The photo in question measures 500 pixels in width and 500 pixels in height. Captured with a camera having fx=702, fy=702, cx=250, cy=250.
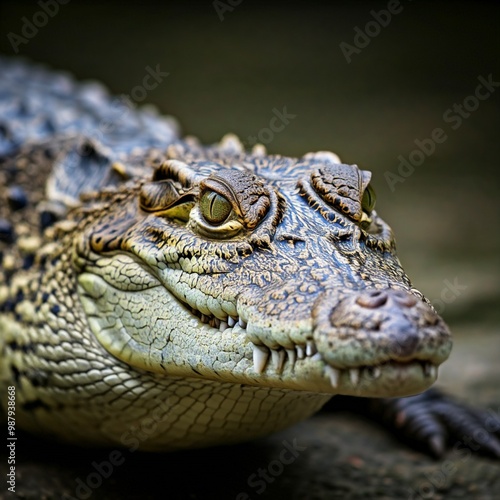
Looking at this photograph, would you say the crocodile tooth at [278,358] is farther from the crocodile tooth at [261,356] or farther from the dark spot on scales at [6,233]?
the dark spot on scales at [6,233]

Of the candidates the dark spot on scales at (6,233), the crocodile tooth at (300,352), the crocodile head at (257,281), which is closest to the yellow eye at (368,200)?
the crocodile head at (257,281)

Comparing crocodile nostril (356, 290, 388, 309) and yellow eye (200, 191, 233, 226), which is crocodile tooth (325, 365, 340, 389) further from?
yellow eye (200, 191, 233, 226)

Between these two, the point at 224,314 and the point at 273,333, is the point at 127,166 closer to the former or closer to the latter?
the point at 224,314

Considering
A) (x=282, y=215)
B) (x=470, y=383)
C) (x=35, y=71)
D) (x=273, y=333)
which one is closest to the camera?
(x=273, y=333)

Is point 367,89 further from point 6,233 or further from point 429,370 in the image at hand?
point 429,370

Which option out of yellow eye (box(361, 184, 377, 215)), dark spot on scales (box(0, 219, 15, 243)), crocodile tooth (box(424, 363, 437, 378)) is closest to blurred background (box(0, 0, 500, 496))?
yellow eye (box(361, 184, 377, 215))

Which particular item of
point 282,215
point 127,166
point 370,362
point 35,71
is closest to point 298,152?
point 35,71
